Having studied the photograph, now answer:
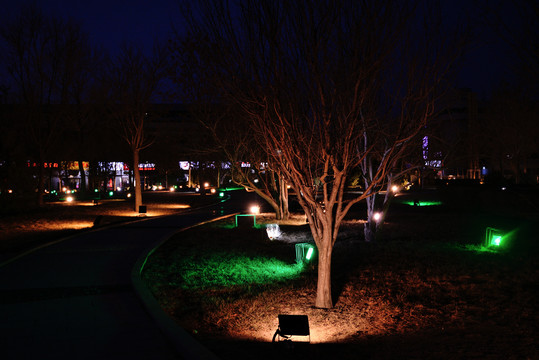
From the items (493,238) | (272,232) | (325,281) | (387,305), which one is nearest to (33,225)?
(272,232)

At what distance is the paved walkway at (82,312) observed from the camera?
510 cm

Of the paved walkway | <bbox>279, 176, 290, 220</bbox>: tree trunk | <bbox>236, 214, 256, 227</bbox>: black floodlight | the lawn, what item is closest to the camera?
the paved walkway

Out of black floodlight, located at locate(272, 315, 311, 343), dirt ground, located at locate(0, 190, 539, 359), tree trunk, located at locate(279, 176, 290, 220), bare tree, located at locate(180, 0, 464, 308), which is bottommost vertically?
dirt ground, located at locate(0, 190, 539, 359)

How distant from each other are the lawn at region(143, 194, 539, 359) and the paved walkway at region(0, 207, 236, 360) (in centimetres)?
51

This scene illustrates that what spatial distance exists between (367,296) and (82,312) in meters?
4.91

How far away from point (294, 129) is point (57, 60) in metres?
25.7

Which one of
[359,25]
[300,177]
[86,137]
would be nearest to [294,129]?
[300,177]

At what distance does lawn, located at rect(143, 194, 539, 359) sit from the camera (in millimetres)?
5562

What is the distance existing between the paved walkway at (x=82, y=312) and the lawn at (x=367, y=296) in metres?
0.51

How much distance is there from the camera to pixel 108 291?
7656 millimetres

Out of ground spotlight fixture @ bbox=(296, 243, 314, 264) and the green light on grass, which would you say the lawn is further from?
ground spotlight fixture @ bbox=(296, 243, 314, 264)

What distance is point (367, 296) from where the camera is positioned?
7.99 m

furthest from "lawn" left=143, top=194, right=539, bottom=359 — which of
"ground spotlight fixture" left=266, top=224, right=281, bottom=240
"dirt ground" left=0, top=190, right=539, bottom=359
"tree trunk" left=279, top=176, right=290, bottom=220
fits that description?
"tree trunk" left=279, top=176, right=290, bottom=220

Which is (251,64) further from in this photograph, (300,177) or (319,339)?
(319,339)
